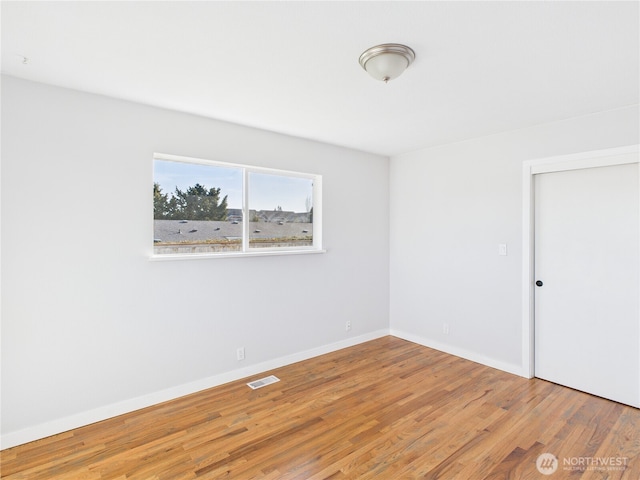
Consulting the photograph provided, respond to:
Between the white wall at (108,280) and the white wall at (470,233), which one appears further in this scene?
the white wall at (470,233)

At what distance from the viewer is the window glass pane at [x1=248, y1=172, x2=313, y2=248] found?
11.6ft

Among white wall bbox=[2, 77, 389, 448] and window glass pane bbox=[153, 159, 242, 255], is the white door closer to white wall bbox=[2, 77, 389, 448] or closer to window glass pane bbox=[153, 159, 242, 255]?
white wall bbox=[2, 77, 389, 448]

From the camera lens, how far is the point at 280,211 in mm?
3727

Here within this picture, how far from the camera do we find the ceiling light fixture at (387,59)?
1.87m

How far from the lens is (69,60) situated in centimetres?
204

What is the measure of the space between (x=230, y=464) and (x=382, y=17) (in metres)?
2.62

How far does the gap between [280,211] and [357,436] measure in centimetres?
225

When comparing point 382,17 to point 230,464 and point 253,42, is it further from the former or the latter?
point 230,464

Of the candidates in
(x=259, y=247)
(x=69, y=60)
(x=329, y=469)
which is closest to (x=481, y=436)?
(x=329, y=469)

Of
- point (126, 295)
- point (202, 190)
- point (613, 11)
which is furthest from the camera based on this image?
point (202, 190)

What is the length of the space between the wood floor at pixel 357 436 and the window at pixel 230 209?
133 centimetres
